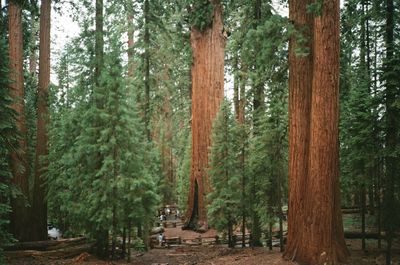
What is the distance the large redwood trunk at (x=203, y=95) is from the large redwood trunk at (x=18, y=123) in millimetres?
7553

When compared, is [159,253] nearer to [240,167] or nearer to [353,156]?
[240,167]

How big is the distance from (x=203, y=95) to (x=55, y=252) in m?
9.64

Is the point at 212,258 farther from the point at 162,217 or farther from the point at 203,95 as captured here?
the point at 162,217

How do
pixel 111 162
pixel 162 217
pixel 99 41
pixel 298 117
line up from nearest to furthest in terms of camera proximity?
1. pixel 298 117
2. pixel 111 162
3. pixel 99 41
4. pixel 162 217

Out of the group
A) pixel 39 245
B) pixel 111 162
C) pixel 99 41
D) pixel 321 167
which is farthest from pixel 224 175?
pixel 39 245

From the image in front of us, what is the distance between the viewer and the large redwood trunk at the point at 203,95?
1808cm

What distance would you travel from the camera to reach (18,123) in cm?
1312

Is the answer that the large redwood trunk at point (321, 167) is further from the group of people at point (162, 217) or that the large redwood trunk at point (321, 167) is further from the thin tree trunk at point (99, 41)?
the group of people at point (162, 217)

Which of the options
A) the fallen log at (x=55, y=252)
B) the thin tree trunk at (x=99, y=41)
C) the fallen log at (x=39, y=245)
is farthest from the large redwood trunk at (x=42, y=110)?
the thin tree trunk at (x=99, y=41)

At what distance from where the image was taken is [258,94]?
13.2m

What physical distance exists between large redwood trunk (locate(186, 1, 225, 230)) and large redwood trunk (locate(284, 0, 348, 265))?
9450 millimetres

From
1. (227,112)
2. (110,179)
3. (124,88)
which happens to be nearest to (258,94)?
(227,112)

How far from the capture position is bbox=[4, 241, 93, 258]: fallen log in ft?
35.8

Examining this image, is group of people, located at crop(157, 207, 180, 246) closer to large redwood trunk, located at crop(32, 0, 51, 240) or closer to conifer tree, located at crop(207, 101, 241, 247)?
conifer tree, located at crop(207, 101, 241, 247)
